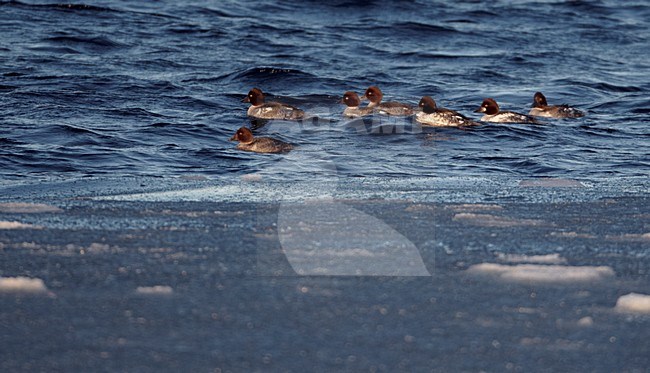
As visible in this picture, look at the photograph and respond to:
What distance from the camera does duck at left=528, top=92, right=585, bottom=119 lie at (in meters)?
13.2

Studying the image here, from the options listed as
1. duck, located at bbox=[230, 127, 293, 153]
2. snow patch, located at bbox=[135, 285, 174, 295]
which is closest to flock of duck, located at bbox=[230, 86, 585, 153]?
duck, located at bbox=[230, 127, 293, 153]

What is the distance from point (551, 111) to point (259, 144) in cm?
441

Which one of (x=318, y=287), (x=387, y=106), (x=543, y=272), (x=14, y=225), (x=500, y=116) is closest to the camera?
(x=318, y=287)

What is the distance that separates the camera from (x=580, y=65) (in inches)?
703

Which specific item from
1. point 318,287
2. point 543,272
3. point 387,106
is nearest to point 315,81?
point 387,106

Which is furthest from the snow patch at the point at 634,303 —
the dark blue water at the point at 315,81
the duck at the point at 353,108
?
the duck at the point at 353,108

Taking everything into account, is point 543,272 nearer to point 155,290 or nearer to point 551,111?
point 155,290

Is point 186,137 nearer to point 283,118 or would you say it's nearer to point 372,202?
point 283,118

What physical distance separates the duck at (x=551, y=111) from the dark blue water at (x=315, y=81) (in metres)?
0.17

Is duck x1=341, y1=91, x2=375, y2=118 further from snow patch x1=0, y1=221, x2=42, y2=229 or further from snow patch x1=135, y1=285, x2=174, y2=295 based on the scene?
snow patch x1=135, y1=285, x2=174, y2=295

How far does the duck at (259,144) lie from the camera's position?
10.7 m

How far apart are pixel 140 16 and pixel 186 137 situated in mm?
8671

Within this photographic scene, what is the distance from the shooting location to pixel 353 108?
43.5 feet

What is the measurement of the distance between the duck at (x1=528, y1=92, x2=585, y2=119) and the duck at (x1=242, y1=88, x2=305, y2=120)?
3.06 metres
